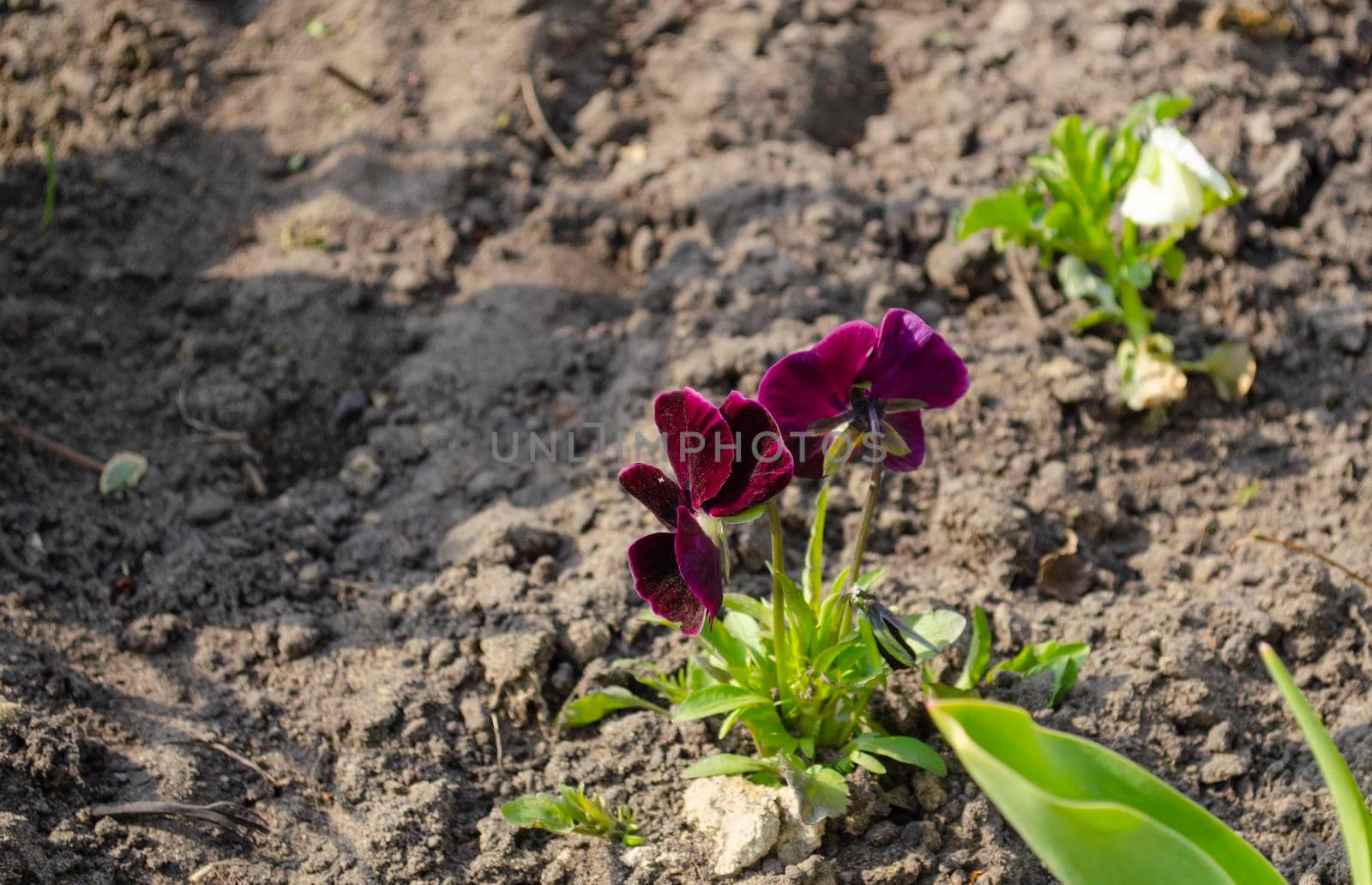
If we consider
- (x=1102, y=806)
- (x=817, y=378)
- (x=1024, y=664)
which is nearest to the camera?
(x=1102, y=806)

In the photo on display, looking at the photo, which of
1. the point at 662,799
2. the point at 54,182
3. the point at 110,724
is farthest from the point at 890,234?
the point at 54,182

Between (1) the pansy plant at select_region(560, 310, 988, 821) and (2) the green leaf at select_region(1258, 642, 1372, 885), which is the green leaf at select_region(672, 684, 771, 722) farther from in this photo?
(2) the green leaf at select_region(1258, 642, 1372, 885)

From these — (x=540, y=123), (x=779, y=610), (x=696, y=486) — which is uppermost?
(x=696, y=486)

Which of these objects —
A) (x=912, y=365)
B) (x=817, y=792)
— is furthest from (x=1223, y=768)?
(x=912, y=365)

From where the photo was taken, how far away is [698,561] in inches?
72.0

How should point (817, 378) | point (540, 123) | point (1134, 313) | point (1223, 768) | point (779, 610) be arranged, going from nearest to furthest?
point (817, 378), point (779, 610), point (1223, 768), point (1134, 313), point (540, 123)

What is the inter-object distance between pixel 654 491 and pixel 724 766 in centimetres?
66

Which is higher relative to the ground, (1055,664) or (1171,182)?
(1171,182)

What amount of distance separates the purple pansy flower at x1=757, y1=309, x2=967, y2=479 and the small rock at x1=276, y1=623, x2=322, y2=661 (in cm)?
133

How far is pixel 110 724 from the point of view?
2.45 meters

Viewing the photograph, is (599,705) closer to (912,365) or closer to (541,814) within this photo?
(541,814)

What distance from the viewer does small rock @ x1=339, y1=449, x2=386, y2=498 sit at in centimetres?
316

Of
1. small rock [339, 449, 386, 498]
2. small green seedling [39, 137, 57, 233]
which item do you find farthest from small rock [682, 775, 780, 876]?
small green seedling [39, 137, 57, 233]

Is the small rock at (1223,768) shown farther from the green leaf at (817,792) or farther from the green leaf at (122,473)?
the green leaf at (122,473)
